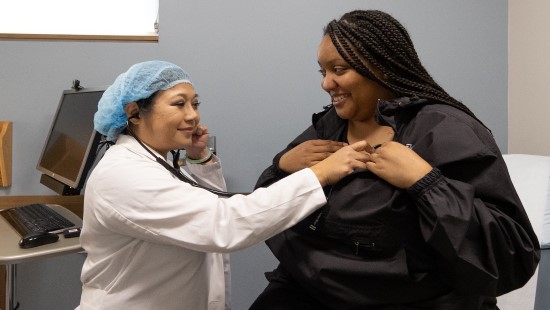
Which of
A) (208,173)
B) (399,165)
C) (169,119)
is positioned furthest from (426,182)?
(208,173)

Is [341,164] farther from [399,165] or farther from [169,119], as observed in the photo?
[169,119]

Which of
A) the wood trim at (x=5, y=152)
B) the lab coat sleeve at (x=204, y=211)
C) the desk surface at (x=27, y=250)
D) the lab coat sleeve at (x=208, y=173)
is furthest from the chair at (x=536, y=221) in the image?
the wood trim at (x=5, y=152)

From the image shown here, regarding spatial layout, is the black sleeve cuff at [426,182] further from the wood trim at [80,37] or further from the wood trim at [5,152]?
the wood trim at [5,152]

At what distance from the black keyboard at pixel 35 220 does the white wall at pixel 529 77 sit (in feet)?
6.10

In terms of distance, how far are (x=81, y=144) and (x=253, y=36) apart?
89 centimetres

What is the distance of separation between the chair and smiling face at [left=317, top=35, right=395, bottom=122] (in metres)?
0.74

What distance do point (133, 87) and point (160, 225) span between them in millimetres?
388

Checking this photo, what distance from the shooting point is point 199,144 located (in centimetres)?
173

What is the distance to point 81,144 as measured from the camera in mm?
1979

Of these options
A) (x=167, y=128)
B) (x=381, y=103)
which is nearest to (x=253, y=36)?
(x=167, y=128)

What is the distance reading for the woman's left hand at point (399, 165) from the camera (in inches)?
40.5

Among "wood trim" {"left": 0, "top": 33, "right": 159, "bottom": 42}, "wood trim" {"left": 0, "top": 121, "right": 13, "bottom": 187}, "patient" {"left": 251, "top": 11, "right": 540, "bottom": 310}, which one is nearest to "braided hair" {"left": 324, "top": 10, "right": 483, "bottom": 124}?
"patient" {"left": 251, "top": 11, "right": 540, "bottom": 310}

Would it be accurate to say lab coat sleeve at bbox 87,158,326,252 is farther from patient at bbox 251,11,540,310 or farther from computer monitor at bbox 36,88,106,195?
computer monitor at bbox 36,88,106,195

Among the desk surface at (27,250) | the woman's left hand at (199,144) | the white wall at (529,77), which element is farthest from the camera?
the white wall at (529,77)
